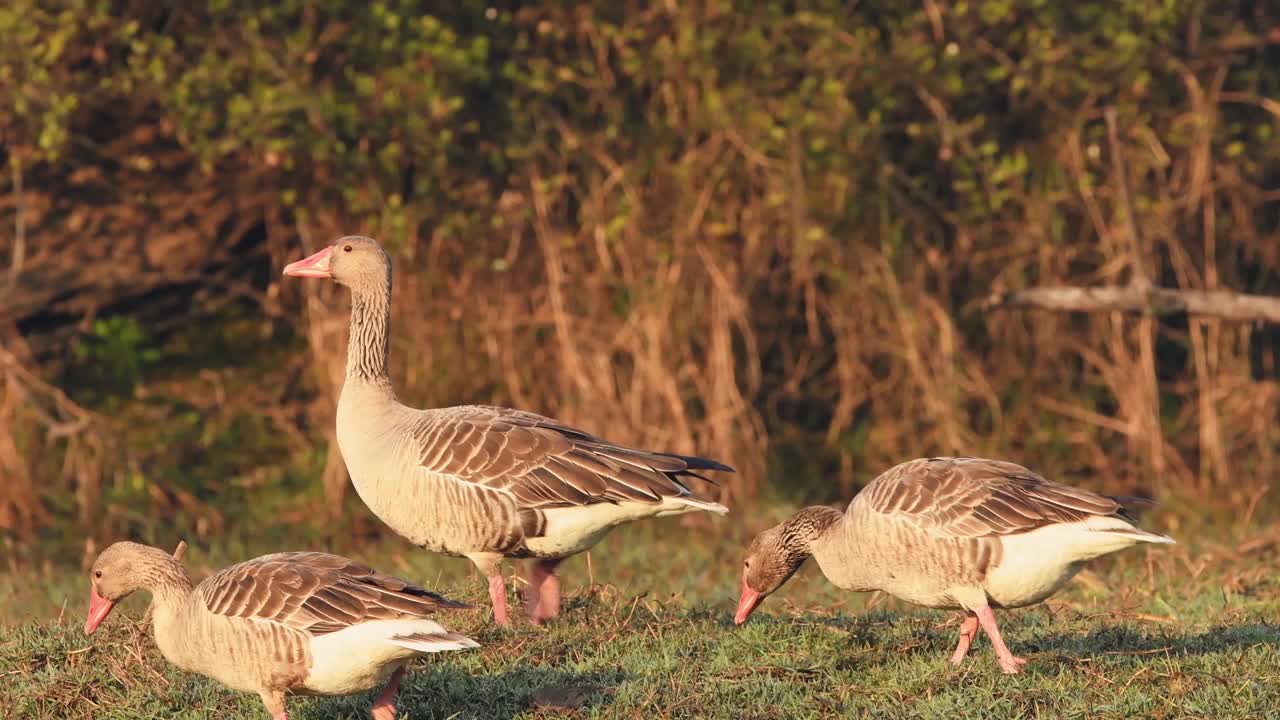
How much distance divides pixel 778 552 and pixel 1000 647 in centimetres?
129

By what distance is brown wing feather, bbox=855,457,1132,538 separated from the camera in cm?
643

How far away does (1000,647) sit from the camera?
21.1 feet

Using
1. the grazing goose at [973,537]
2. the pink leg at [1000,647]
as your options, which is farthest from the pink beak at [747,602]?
the pink leg at [1000,647]

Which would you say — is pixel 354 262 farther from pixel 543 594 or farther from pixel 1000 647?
pixel 1000 647

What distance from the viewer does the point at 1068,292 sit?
12523 millimetres

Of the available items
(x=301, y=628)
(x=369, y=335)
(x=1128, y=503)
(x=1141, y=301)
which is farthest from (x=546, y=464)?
(x=1141, y=301)

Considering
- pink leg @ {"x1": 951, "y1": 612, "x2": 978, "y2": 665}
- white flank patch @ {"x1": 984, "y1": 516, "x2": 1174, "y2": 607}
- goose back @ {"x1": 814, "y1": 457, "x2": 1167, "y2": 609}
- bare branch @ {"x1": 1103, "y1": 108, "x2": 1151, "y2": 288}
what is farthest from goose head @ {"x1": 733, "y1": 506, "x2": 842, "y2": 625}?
bare branch @ {"x1": 1103, "y1": 108, "x2": 1151, "y2": 288}

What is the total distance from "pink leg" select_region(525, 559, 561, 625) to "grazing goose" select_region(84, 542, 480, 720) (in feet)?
5.66

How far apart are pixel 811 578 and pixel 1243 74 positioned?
692cm

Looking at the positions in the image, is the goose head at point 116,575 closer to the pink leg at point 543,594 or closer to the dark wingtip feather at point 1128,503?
the pink leg at point 543,594

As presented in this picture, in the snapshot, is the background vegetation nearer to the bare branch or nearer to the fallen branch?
the bare branch

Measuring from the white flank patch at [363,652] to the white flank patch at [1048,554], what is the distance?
237 cm

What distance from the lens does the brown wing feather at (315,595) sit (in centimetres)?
557

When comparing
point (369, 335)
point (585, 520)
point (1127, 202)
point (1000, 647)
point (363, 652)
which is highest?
point (1127, 202)
